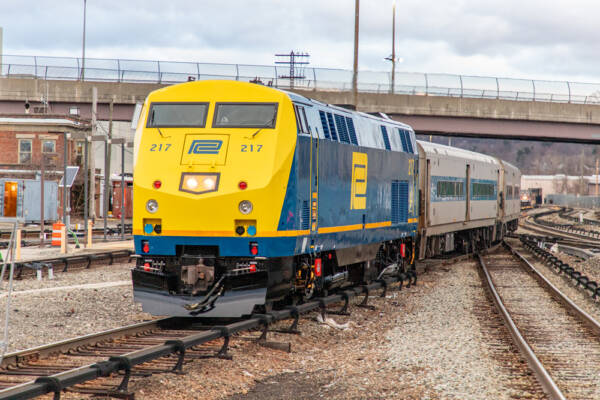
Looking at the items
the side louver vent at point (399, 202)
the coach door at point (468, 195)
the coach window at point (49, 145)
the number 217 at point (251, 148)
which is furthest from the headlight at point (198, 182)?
the coach window at point (49, 145)

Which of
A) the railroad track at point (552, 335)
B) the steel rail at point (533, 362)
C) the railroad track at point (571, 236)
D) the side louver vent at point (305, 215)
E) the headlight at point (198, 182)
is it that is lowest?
the railroad track at point (571, 236)

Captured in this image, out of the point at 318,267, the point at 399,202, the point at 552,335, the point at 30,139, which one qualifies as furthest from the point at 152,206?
the point at 30,139

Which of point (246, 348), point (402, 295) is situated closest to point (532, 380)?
point (246, 348)

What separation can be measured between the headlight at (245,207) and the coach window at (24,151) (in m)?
46.8

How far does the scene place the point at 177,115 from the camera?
12.3 metres

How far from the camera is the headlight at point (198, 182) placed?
1159 centimetres

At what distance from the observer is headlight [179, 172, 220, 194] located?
38.0 ft

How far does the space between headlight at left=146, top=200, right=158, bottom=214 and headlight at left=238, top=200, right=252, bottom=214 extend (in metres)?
1.26

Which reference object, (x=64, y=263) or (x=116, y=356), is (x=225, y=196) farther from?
(x=64, y=263)

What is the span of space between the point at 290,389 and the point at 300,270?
4323 mm

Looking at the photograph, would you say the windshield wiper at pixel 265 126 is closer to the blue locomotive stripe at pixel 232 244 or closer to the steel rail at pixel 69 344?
the blue locomotive stripe at pixel 232 244

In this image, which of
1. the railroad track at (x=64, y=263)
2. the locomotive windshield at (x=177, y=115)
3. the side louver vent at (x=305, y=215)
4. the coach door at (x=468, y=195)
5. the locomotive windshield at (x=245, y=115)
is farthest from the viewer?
the coach door at (x=468, y=195)

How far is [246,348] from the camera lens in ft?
35.6

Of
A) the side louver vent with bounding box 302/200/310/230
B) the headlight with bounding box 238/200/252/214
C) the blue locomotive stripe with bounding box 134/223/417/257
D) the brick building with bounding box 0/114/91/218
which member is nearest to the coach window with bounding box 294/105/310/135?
the side louver vent with bounding box 302/200/310/230
